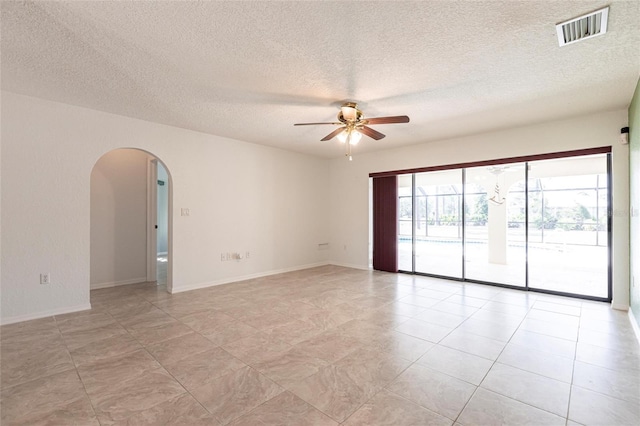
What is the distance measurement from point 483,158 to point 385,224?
2.37 m

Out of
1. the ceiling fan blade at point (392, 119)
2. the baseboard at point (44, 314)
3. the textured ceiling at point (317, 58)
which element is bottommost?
the baseboard at point (44, 314)

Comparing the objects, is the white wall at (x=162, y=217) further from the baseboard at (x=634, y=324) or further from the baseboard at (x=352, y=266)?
the baseboard at (x=634, y=324)

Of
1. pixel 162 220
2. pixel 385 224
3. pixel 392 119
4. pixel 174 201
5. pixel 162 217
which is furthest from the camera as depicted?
pixel 162 220

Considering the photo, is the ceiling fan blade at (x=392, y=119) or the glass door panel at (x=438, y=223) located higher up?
the ceiling fan blade at (x=392, y=119)

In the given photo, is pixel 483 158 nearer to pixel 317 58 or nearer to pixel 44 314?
pixel 317 58

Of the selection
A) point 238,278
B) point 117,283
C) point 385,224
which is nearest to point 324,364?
point 238,278

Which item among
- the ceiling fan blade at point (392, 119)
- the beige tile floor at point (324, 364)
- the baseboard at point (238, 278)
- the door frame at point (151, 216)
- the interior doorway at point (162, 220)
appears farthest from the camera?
the interior doorway at point (162, 220)

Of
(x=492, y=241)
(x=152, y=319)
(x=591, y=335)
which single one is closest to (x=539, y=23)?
(x=591, y=335)

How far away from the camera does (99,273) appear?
5105 mm

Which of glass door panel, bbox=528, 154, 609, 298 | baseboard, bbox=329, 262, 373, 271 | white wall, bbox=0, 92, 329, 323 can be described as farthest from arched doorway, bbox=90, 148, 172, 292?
glass door panel, bbox=528, 154, 609, 298

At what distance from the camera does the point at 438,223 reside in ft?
26.1

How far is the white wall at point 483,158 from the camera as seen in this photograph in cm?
396

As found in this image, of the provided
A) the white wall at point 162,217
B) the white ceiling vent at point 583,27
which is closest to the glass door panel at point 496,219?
the white ceiling vent at point 583,27

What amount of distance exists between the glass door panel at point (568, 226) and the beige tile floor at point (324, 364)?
1633 mm
